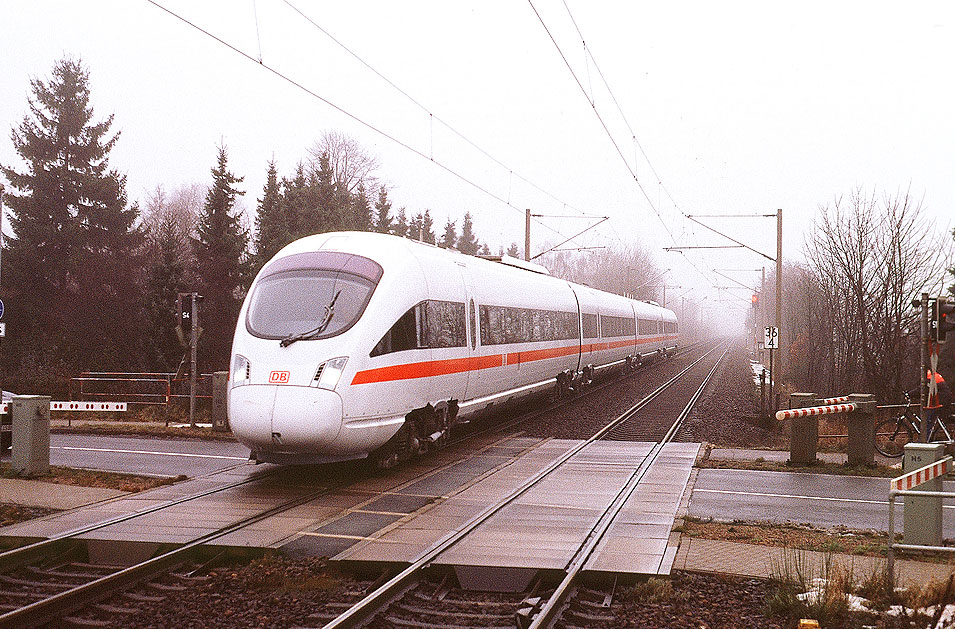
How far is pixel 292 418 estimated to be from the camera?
10680 millimetres

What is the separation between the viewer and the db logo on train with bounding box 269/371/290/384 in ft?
35.8

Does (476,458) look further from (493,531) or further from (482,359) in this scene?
(493,531)

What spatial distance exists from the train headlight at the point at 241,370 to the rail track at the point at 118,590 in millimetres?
2714

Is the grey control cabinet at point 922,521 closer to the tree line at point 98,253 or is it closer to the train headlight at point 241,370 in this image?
the train headlight at point 241,370

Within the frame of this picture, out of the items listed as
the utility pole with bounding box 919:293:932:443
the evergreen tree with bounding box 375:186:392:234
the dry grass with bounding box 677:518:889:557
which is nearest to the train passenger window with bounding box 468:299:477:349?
the dry grass with bounding box 677:518:889:557

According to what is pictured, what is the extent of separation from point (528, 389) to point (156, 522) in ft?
39.4

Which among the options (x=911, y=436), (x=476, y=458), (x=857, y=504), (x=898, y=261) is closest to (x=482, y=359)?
(x=476, y=458)

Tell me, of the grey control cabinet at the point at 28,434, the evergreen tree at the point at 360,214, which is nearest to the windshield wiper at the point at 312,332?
the grey control cabinet at the point at 28,434

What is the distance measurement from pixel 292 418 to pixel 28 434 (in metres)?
4.43

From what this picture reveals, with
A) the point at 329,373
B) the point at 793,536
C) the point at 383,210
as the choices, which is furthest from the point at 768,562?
the point at 383,210

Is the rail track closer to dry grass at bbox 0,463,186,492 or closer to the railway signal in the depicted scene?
dry grass at bbox 0,463,186,492

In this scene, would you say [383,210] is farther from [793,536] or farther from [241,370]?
[793,536]

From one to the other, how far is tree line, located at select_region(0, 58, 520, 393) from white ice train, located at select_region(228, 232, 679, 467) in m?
23.2

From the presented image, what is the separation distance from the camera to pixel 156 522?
9.36 m
